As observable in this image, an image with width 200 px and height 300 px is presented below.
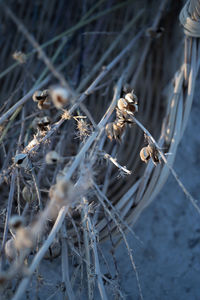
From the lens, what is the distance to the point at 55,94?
281 millimetres

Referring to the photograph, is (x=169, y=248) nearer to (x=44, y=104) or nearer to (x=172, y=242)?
(x=172, y=242)

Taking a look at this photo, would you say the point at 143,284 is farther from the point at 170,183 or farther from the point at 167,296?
the point at 170,183

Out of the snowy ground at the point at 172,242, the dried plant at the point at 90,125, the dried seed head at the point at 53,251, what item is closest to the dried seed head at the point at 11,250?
the dried plant at the point at 90,125

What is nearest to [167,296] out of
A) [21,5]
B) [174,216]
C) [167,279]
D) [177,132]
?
[167,279]

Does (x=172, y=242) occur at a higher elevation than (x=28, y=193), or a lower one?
lower

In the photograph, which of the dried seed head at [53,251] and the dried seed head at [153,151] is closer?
the dried seed head at [153,151]

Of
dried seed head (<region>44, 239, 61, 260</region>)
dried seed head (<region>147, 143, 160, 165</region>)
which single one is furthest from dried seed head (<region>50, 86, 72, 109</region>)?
dried seed head (<region>44, 239, 61, 260</region>)

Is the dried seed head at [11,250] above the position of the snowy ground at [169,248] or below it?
above

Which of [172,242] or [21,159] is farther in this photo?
[172,242]

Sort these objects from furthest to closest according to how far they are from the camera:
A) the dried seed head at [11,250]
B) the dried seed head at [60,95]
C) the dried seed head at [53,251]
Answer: the dried seed head at [53,251] < the dried seed head at [11,250] < the dried seed head at [60,95]

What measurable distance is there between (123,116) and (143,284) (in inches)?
12.0

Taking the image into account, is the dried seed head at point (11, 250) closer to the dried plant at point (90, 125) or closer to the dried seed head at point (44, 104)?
the dried plant at point (90, 125)

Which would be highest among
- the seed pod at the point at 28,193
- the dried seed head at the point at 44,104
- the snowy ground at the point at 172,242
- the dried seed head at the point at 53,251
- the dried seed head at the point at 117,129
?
the dried seed head at the point at 44,104

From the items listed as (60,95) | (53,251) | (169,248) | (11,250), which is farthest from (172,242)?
(60,95)
